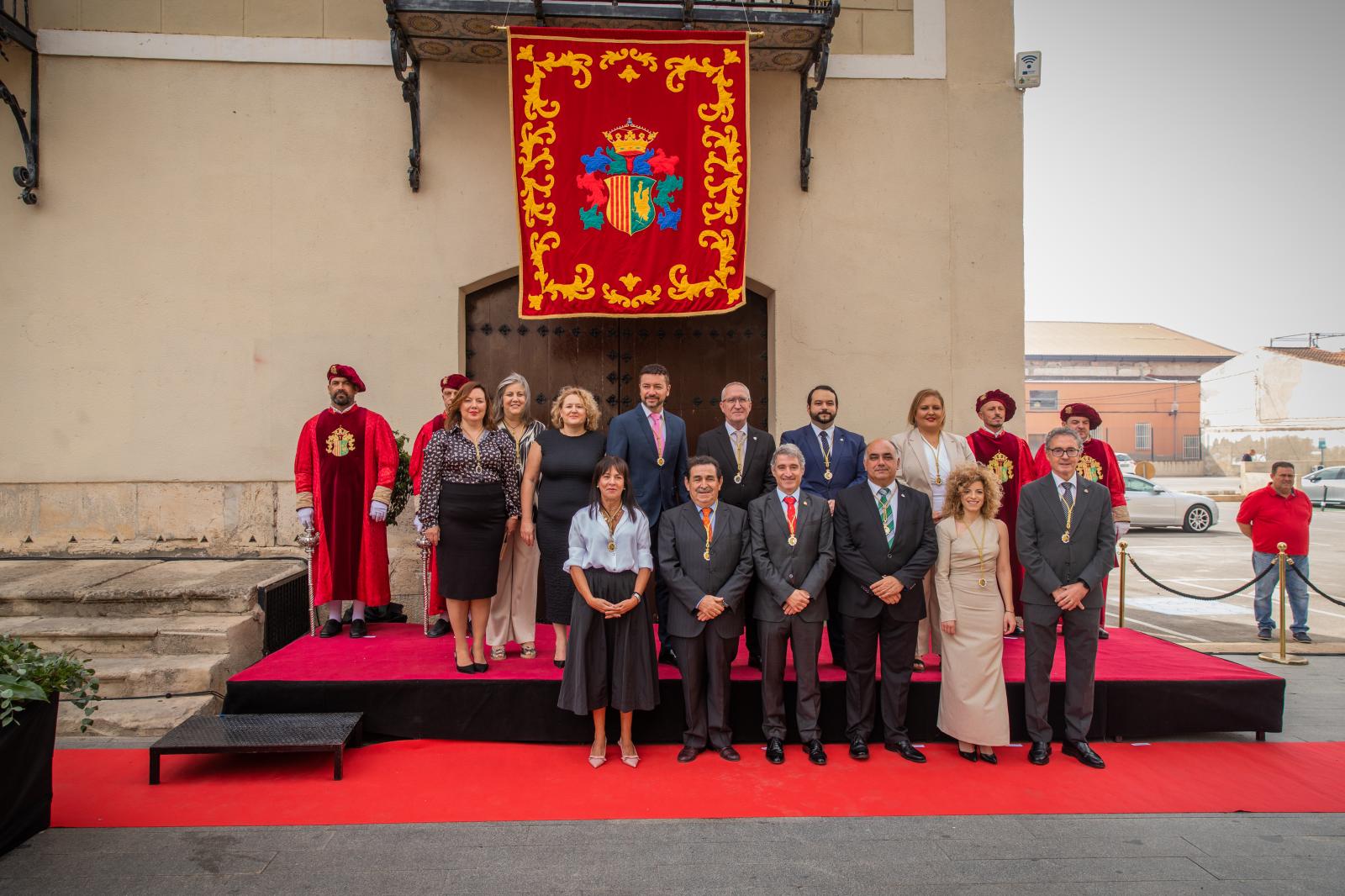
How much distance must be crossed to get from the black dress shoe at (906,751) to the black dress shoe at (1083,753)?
803 millimetres

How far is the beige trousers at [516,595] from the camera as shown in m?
5.18

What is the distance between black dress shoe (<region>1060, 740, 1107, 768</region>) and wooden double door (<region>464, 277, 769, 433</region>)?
3498 millimetres

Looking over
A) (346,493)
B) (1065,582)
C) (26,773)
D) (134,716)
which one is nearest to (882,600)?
(1065,582)

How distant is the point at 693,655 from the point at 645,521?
0.73 metres

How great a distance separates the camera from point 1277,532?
769 cm

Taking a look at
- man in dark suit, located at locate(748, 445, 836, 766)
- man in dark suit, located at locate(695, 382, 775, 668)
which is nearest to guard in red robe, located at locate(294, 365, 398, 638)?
man in dark suit, located at locate(695, 382, 775, 668)

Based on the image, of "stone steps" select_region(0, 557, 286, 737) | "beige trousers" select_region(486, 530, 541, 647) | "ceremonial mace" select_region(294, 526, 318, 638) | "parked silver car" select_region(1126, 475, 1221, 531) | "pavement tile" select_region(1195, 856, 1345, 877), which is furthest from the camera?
"parked silver car" select_region(1126, 475, 1221, 531)

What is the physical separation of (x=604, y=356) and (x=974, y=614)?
3.75m

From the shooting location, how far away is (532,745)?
458 cm

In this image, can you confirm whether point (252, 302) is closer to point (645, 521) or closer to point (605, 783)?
point (645, 521)

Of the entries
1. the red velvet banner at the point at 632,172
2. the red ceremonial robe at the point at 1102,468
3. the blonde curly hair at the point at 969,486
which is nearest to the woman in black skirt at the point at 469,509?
the red velvet banner at the point at 632,172

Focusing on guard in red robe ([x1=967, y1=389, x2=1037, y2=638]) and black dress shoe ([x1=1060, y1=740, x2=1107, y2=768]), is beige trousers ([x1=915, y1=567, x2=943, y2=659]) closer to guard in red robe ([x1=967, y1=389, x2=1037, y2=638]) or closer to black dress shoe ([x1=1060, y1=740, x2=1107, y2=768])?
black dress shoe ([x1=1060, y1=740, x2=1107, y2=768])

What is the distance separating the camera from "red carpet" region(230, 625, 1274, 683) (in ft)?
15.5

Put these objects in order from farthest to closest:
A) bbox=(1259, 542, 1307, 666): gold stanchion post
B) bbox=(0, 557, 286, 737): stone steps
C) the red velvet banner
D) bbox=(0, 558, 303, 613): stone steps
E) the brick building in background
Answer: the brick building in background < bbox=(1259, 542, 1307, 666): gold stanchion post < the red velvet banner < bbox=(0, 558, 303, 613): stone steps < bbox=(0, 557, 286, 737): stone steps
